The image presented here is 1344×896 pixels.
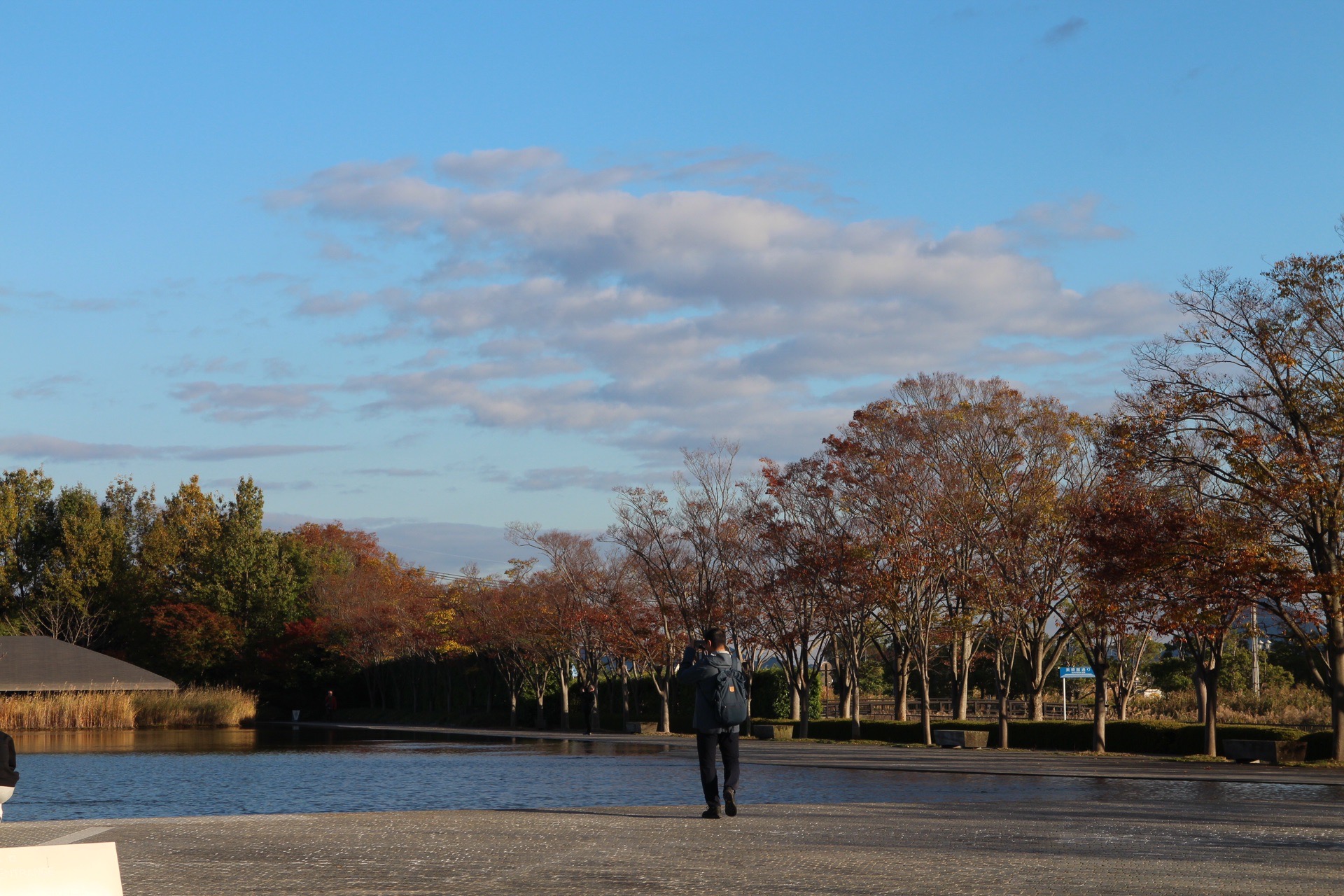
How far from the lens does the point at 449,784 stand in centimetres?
1930

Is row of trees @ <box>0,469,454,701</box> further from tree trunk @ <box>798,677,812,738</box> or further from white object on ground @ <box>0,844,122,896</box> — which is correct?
white object on ground @ <box>0,844,122,896</box>

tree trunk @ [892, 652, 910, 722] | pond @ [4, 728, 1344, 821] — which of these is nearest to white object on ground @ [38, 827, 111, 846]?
pond @ [4, 728, 1344, 821]

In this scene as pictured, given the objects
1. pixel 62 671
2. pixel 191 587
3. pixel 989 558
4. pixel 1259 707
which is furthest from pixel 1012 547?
pixel 191 587

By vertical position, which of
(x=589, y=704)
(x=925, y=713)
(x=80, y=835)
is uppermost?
(x=80, y=835)

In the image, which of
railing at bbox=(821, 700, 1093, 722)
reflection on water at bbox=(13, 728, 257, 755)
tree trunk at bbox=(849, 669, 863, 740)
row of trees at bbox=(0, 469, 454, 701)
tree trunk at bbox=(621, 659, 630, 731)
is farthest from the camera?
row of trees at bbox=(0, 469, 454, 701)

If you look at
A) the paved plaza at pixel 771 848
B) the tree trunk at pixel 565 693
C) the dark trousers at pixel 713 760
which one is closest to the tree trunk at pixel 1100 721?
the paved plaza at pixel 771 848

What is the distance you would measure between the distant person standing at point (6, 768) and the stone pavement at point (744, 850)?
1.36m

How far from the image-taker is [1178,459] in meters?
23.6

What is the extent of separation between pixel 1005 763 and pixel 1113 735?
24.4 feet

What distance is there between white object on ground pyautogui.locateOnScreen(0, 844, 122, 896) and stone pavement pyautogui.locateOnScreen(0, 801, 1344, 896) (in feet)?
8.06

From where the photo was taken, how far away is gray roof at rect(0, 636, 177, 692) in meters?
51.8

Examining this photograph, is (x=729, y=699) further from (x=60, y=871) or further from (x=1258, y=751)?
(x=1258, y=751)

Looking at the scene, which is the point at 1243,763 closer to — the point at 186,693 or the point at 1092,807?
the point at 1092,807

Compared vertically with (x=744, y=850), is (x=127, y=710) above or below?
below
